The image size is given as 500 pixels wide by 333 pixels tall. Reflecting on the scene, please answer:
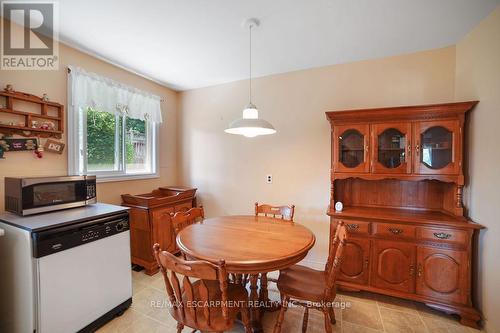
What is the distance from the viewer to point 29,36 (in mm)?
1956

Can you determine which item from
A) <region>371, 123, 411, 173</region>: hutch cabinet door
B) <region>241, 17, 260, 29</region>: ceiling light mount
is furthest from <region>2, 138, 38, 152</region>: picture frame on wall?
<region>371, 123, 411, 173</region>: hutch cabinet door

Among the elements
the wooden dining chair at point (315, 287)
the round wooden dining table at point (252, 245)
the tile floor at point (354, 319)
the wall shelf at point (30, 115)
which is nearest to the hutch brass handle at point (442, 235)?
the tile floor at point (354, 319)

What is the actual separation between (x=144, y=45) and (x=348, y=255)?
294cm

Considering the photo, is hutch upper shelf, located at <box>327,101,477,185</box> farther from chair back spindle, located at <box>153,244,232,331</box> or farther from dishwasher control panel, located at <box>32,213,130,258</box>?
dishwasher control panel, located at <box>32,213,130,258</box>

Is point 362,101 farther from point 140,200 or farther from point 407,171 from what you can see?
point 140,200

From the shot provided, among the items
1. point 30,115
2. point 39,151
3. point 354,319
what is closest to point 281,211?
point 354,319

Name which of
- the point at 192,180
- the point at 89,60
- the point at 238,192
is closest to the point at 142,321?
the point at 238,192

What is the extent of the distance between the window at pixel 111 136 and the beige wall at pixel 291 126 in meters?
0.60

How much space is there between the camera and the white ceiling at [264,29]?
5.39 ft

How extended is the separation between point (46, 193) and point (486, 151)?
360 cm

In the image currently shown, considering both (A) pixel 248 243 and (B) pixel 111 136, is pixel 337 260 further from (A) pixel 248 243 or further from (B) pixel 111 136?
(B) pixel 111 136

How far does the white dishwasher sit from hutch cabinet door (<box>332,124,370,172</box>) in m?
2.21

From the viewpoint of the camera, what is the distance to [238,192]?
3180mm

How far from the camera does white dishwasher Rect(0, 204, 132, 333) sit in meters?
1.42
